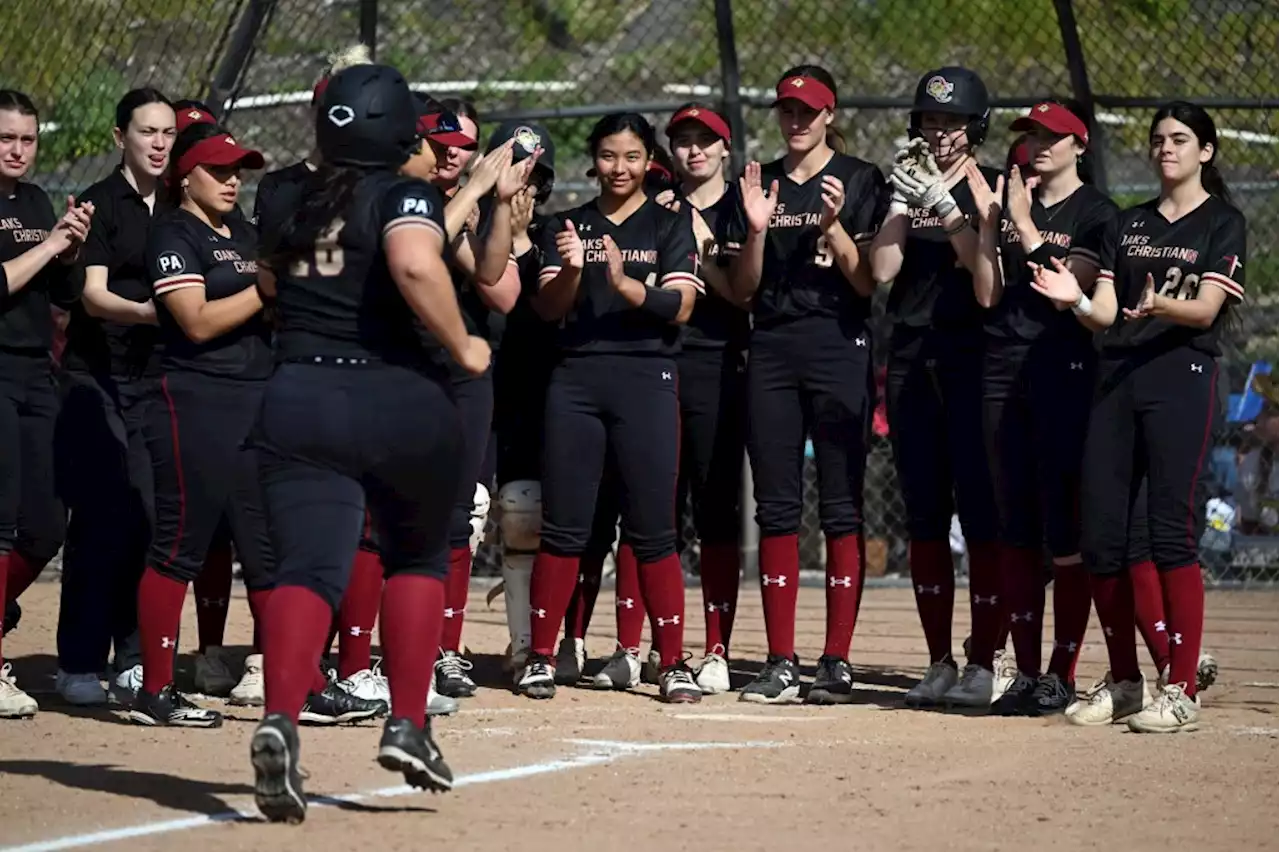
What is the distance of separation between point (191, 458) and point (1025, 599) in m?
2.89

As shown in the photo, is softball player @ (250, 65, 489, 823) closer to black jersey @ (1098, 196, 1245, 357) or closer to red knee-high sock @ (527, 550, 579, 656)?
red knee-high sock @ (527, 550, 579, 656)

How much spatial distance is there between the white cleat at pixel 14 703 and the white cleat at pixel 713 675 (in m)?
2.37

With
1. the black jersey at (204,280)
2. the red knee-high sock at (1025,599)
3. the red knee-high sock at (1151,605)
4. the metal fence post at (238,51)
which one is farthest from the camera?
the metal fence post at (238,51)

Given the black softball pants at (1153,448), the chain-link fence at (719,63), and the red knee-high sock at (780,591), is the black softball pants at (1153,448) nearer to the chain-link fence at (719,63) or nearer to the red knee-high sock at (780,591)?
the red knee-high sock at (780,591)

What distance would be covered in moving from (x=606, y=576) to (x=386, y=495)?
6363 mm

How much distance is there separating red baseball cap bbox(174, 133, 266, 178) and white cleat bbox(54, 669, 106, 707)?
1787mm

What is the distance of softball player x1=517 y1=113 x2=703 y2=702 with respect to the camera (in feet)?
24.4

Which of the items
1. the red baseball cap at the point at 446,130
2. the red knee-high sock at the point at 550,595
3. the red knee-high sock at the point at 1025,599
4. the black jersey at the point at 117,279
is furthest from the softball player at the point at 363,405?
the red knee-high sock at the point at 1025,599

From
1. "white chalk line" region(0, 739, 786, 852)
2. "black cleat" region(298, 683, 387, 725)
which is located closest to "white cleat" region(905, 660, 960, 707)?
"white chalk line" region(0, 739, 786, 852)

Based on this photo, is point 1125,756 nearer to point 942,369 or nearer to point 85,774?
point 942,369

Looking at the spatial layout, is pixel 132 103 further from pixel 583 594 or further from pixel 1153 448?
pixel 1153 448

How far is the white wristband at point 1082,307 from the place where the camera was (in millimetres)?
6816

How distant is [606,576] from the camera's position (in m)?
11.4

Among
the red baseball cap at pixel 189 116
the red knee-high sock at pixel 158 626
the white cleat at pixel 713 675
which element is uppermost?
the red baseball cap at pixel 189 116
